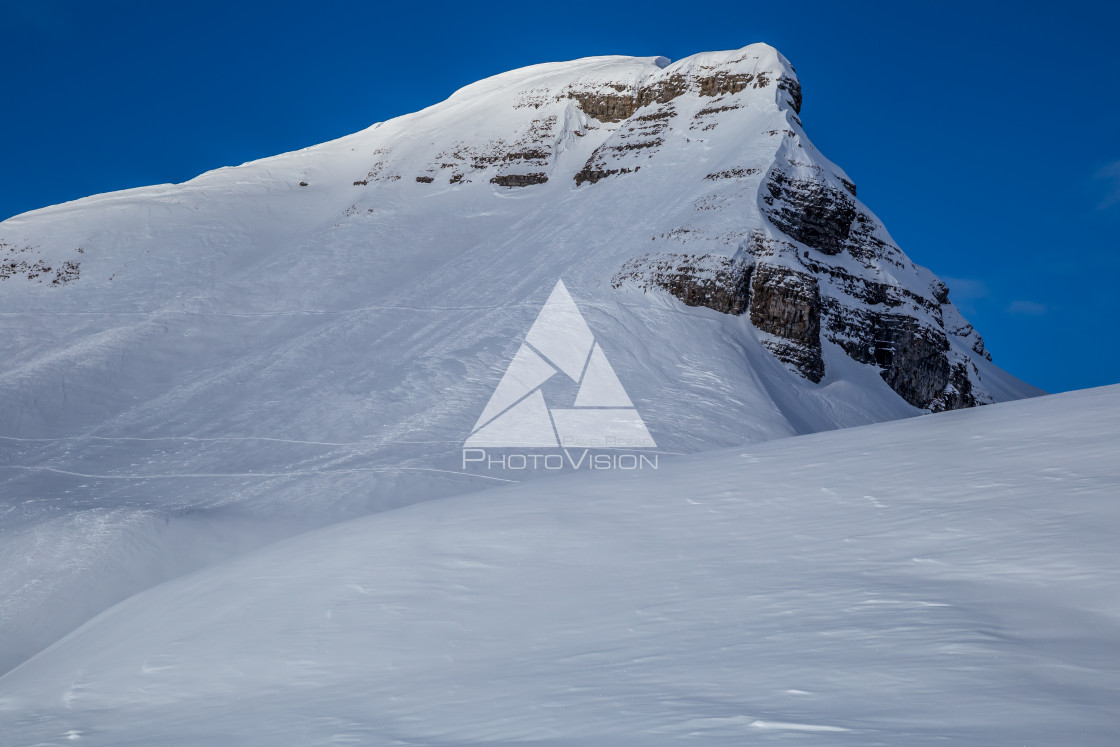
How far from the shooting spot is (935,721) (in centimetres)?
251

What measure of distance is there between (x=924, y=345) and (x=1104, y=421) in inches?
1217

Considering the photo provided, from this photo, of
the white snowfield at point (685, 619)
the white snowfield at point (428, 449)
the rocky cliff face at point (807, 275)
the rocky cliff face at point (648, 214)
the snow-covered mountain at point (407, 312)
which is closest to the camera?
the white snowfield at point (685, 619)

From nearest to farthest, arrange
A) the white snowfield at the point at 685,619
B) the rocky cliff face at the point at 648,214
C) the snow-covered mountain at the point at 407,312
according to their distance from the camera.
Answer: the white snowfield at the point at 685,619, the snow-covered mountain at the point at 407,312, the rocky cliff face at the point at 648,214

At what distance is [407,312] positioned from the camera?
92.9 feet

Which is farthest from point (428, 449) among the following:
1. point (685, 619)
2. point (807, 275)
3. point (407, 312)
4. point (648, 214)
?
point (648, 214)

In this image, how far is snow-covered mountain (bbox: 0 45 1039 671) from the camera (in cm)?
1641

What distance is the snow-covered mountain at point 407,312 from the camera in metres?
16.4

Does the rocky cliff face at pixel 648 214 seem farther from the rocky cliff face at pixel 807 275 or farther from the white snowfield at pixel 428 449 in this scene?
the white snowfield at pixel 428 449

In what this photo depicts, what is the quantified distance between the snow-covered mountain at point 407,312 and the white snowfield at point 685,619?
9.27 meters

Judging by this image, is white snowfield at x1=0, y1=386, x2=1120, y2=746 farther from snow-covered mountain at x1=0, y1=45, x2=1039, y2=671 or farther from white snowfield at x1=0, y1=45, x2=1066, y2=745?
snow-covered mountain at x1=0, y1=45, x2=1039, y2=671

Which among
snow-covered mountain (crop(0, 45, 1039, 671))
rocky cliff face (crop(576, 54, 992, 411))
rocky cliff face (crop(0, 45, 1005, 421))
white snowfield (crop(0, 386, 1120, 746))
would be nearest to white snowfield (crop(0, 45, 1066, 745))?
white snowfield (crop(0, 386, 1120, 746))

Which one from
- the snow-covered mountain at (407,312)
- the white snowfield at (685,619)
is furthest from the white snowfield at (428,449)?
the snow-covered mountain at (407,312)

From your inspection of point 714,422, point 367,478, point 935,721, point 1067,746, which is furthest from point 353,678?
point 714,422

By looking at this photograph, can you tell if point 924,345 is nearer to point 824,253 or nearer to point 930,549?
point 824,253
